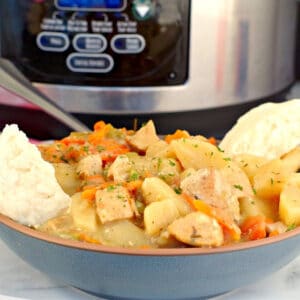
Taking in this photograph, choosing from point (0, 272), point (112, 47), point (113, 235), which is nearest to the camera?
point (113, 235)

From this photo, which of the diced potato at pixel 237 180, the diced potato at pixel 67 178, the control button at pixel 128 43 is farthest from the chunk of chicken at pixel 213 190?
the control button at pixel 128 43

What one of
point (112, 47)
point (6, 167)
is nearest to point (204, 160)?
point (6, 167)

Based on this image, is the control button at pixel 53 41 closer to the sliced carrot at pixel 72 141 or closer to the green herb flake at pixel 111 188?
the sliced carrot at pixel 72 141

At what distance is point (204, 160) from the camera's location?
0.70 meters

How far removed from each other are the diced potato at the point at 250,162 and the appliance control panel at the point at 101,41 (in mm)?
389

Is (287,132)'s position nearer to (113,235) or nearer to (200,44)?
(113,235)

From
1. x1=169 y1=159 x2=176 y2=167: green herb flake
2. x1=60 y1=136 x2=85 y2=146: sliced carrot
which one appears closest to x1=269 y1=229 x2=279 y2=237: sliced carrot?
x1=169 y1=159 x2=176 y2=167: green herb flake

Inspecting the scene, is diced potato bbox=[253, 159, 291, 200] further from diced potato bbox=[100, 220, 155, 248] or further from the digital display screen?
the digital display screen

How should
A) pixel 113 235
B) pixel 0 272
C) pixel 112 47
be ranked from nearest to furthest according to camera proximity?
1. pixel 113 235
2. pixel 0 272
3. pixel 112 47

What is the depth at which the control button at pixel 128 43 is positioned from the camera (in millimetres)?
1072

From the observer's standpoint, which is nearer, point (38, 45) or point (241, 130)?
point (241, 130)

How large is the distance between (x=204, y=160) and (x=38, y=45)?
475 millimetres

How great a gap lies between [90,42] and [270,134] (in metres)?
0.40

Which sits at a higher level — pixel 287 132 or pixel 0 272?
pixel 287 132
